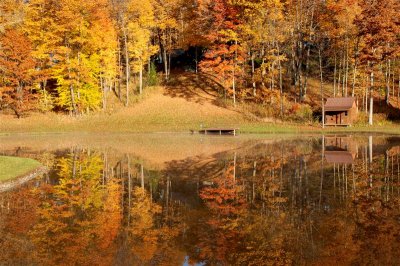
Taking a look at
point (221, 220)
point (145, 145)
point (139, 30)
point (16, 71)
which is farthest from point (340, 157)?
point (16, 71)

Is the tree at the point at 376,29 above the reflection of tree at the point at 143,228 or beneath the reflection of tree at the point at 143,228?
above

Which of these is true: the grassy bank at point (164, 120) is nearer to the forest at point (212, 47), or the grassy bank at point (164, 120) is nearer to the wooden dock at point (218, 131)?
the wooden dock at point (218, 131)

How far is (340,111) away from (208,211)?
136 ft

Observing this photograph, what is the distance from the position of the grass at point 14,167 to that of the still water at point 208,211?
59.1 inches

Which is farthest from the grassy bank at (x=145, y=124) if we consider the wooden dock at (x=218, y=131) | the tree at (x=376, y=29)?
the tree at (x=376, y=29)

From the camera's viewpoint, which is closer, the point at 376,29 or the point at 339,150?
the point at 339,150

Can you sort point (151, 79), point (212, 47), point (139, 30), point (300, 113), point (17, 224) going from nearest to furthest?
point (17, 224)
point (300, 113)
point (212, 47)
point (139, 30)
point (151, 79)

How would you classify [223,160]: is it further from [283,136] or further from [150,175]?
[283,136]

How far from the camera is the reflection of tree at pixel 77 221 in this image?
11234 millimetres

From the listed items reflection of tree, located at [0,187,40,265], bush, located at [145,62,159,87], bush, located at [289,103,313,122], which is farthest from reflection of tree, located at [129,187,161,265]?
bush, located at [145,62,159,87]

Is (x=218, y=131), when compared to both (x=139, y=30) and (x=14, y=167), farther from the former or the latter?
(x=14, y=167)

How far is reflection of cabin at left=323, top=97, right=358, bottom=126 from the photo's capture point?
5203 cm

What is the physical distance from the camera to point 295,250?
11.3 m

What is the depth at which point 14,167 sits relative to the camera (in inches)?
923
